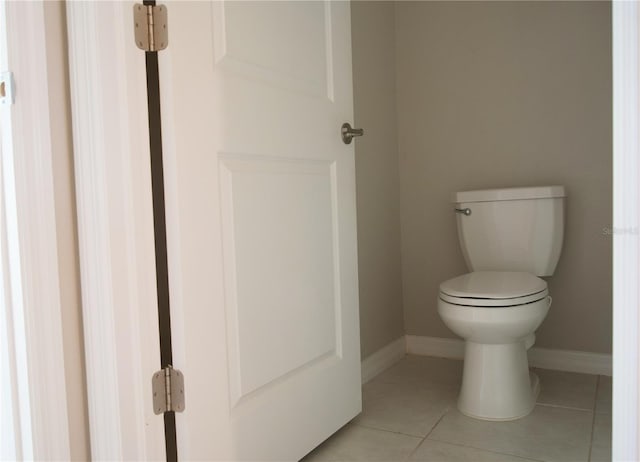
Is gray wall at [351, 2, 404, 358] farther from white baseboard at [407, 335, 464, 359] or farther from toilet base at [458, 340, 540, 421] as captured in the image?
toilet base at [458, 340, 540, 421]

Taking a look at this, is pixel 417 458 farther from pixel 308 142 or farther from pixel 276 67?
pixel 276 67

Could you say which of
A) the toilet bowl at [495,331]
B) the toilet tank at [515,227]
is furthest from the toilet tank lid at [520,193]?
the toilet bowl at [495,331]

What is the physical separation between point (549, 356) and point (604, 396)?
13.8 inches

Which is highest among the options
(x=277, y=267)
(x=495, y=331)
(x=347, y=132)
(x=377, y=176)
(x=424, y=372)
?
(x=347, y=132)

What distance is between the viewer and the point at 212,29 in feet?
4.16

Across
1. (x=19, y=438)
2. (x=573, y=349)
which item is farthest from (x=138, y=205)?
(x=573, y=349)

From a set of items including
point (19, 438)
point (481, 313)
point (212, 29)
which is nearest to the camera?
point (19, 438)

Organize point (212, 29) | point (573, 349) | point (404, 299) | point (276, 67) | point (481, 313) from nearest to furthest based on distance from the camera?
point (212, 29) → point (276, 67) → point (481, 313) → point (573, 349) → point (404, 299)

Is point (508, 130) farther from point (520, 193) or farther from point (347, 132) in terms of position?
point (347, 132)

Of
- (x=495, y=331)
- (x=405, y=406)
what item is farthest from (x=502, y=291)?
(x=405, y=406)

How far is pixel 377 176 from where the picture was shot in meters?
2.47

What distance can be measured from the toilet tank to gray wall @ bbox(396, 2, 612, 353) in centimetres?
19

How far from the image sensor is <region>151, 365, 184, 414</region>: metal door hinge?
1181mm

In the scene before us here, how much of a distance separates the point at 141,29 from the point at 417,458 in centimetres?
138
